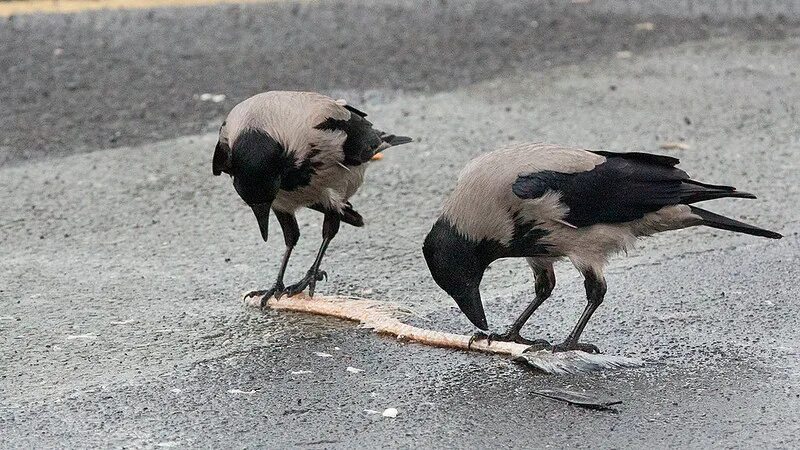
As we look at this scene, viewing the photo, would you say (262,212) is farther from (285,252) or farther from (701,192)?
(701,192)

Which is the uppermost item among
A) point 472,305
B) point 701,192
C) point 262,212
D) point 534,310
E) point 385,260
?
point 701,192

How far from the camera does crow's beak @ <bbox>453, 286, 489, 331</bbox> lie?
16.1ft

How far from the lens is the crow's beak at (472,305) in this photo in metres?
4.90

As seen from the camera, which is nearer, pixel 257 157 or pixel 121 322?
pixel 257 157

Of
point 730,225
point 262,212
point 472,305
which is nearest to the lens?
point 472,305

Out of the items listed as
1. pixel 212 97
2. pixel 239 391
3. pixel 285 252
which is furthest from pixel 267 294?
pixel 212 97

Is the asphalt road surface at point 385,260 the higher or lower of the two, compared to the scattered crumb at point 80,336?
higher

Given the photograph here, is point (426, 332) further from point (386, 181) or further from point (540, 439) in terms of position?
point (386, 181)

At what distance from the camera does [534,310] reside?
535cm

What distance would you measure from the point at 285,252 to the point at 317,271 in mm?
298

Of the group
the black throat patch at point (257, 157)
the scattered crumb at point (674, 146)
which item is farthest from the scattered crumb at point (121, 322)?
the scattered crumb at point (674, 146)

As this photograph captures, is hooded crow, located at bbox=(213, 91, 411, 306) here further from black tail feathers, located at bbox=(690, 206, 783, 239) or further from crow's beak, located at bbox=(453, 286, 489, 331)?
black tail feathers, located at bbox=(690, 206, 783, 239)

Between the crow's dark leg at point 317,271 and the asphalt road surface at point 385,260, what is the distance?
12 cm

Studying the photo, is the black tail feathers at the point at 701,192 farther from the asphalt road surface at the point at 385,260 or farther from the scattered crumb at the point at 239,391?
the scattered crumb at the point at 239,391
